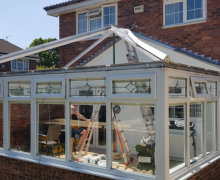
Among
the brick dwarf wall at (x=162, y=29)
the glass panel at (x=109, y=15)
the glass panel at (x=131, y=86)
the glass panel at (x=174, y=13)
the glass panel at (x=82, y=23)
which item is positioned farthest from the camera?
the glass panel at (x=82, y=23)

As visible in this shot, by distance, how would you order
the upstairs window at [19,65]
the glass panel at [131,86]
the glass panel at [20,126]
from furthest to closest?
the upstairs window at [19,65] → the glass panel at [20,126] → the glass panel at [131,86]

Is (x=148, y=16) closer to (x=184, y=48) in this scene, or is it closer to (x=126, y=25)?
(x=126, y=25)

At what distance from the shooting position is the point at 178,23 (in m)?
8.41

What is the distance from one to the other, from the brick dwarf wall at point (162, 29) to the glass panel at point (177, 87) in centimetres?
287

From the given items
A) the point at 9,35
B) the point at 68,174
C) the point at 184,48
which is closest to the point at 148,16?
the point at 184,48

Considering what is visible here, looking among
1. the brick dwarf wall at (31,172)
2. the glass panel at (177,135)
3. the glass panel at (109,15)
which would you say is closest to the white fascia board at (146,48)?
the glass panel at (177,135)

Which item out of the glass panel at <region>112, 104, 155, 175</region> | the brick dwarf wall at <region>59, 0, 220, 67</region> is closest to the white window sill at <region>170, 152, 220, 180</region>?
the glass panel at <region>112, 104, 155, 175</region>

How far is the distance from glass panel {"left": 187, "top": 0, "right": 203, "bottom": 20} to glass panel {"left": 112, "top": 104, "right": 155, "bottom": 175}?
3.91 m

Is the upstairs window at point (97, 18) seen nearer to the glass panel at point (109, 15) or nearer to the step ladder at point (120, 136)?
the glass panel at point (109, 15)

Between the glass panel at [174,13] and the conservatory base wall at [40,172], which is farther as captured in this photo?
the glass panel at [174,13]

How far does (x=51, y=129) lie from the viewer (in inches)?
250

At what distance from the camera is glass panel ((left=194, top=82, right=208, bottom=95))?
18.7ft

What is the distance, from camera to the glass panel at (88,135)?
554cm

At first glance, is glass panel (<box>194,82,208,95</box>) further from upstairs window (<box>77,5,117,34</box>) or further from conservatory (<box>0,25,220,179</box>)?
upstairs window (<box>77,5,117,34</box>)
